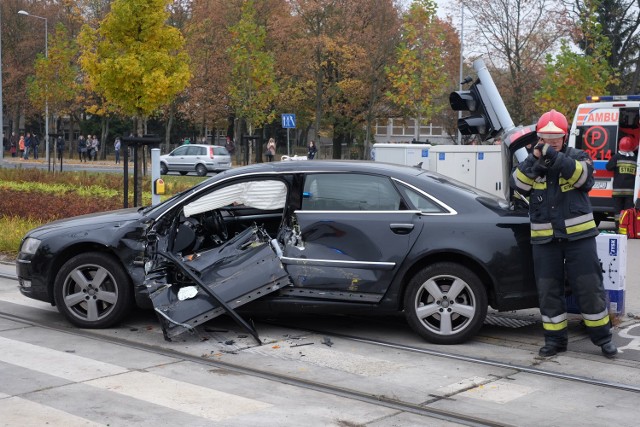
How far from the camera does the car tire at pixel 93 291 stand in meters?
7.66

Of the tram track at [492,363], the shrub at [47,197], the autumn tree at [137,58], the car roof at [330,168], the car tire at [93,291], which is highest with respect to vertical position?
the autumn tree at [137,58]

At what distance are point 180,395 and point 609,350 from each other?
3.48 meters

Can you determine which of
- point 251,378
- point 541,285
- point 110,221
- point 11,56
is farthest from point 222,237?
point 11,56

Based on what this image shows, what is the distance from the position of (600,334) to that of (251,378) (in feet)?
9.42

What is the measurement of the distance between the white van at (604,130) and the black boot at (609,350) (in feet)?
37.0

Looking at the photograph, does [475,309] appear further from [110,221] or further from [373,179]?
[110,221]

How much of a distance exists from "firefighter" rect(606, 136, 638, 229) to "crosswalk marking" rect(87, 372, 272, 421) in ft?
42.8

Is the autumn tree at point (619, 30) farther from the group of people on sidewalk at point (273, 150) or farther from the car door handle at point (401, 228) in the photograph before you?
the car door handle at point (401, 228)

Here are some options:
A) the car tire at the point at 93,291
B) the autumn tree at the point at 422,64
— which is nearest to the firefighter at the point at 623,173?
the car tire at the point at 93,291

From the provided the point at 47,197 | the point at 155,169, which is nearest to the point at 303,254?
the point at 155,169

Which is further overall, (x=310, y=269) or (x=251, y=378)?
(x=310, y=269)

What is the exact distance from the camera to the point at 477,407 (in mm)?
5645

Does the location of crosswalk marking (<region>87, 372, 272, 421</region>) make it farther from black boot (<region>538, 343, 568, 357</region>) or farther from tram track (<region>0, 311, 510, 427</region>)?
black boot (<region>538, 343, 568, 357</region>)

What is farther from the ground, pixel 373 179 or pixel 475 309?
pixel 373 179
